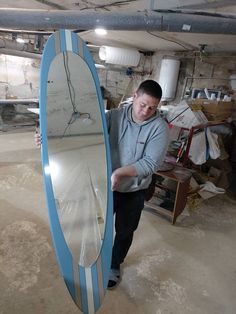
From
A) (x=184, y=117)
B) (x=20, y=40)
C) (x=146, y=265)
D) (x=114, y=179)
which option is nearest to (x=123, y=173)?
(x=114, y=179)

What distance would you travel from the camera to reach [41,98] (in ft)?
3.70

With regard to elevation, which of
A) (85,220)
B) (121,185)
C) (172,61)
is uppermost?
(172,61)

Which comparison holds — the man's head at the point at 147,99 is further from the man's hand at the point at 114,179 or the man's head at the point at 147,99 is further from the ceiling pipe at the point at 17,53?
the ceiling pipe at the point at 17,53

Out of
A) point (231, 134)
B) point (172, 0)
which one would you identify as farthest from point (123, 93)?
point (172, 0)

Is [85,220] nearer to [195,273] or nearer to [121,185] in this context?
[121,185]

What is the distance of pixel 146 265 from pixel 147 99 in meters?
1.40

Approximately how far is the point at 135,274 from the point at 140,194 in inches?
29.6

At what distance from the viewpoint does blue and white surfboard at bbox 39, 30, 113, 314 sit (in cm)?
114

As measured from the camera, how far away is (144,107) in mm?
1415

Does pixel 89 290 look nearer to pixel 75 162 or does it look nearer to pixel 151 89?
pixel 75 162

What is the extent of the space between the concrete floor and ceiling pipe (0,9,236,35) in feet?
5.84

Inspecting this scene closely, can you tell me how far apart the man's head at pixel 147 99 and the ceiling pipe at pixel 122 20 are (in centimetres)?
70

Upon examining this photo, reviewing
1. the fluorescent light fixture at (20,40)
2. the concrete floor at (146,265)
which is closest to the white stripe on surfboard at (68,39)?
the concrete floor at (146,265)

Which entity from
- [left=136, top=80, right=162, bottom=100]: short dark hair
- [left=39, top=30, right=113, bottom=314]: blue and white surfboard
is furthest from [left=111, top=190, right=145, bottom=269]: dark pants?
[left=136, top=80, right=162, bottom=100]: short dark hair
